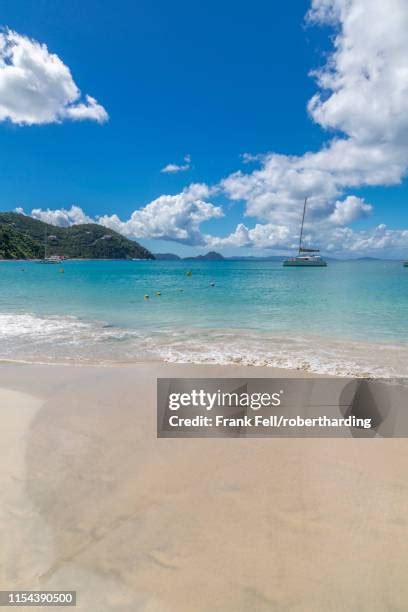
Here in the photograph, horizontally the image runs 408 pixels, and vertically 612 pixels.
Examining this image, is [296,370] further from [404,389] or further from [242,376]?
[404,389]

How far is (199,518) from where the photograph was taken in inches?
136

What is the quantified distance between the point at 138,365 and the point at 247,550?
6391 millimetres

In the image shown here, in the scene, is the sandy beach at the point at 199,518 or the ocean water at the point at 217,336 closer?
the sandy beach at the point at 199,518

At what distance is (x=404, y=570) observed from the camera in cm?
290

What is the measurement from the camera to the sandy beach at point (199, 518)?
109 inches

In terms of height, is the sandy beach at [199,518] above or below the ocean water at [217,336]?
below

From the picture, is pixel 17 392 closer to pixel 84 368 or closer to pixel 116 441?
pixel 84 368

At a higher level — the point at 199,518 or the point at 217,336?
the point at 217,336

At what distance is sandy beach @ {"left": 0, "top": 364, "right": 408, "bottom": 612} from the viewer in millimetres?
2775

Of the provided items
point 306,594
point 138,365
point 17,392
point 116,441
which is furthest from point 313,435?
point 17,392

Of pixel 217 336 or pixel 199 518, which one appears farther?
pixel 217 336

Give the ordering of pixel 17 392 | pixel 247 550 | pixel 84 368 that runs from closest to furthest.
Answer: pixel 247 550, pixel 17 392, pixel 84 368

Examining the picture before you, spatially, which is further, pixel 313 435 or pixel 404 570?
pixel 313 435

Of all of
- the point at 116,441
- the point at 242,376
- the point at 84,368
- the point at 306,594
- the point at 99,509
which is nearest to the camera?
the point at 306,594
